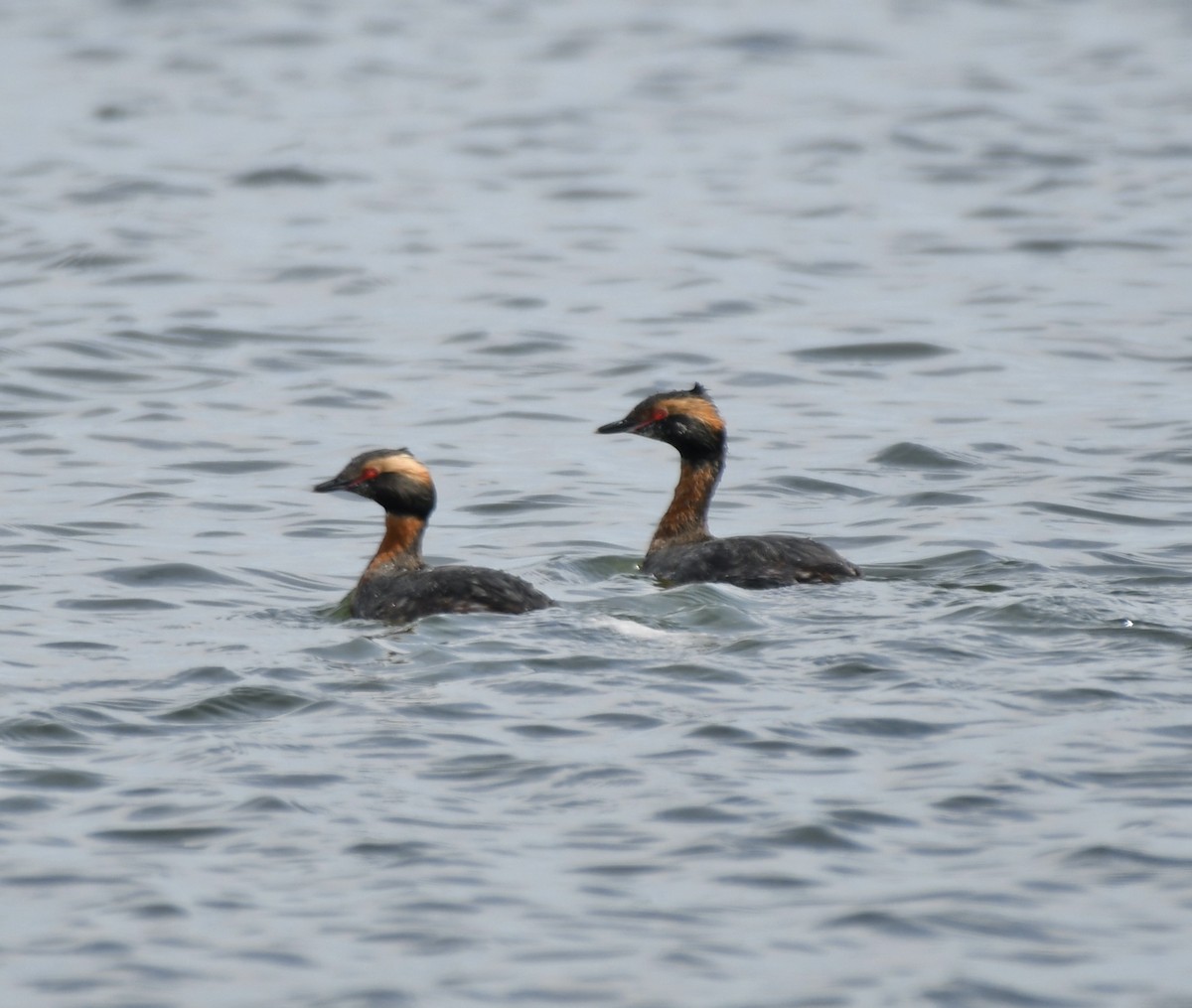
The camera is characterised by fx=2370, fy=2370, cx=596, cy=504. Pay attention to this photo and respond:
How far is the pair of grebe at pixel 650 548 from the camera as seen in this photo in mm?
11961

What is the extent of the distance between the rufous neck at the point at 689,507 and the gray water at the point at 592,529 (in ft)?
1.19

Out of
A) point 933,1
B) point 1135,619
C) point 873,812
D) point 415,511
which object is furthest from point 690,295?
point 933,1

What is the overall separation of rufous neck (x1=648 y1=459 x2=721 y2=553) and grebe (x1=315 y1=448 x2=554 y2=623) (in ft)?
5.43

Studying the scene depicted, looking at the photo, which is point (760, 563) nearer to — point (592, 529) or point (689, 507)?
point (689, 507)

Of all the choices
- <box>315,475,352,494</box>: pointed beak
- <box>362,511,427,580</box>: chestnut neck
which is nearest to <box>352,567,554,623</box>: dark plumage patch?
<box>362,511,427,580</box>: chestnut neck

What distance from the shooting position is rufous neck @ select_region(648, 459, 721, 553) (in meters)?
14.0

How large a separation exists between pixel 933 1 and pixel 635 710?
32.5m

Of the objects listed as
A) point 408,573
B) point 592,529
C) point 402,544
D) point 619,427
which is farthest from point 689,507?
point 408,573

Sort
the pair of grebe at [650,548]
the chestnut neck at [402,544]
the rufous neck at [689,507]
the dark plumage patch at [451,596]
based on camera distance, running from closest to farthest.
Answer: the dark plumage patch at [451,596]
the pair of grebe at [650,548]
the chestnut neck at [402,544]
the rufous neck at [689,507]

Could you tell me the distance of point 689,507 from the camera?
14.1 meters

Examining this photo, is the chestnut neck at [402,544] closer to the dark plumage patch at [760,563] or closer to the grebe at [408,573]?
the grebe at [408,573]

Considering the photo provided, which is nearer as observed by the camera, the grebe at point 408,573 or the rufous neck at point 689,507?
the grebe at point 408,573

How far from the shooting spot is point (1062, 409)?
18250 mm

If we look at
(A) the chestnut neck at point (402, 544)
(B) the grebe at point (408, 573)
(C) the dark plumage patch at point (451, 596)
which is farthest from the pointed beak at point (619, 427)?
(C) the dark plumage patch at point (451, 596)
